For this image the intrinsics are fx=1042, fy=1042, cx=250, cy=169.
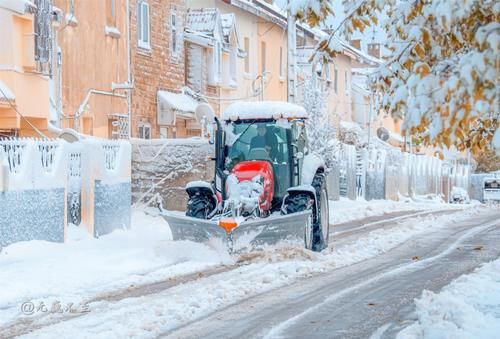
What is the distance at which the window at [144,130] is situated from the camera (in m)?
28.6

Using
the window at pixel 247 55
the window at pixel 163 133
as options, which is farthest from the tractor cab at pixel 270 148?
the window at pixel 247 55

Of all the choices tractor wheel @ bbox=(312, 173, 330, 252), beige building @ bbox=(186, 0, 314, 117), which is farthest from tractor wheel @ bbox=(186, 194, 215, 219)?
beige building @ bbox=(186, 0, 314, 117)

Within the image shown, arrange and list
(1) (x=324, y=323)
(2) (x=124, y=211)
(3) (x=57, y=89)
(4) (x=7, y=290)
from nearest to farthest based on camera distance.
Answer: (1) (x=324, y=323), (4) (x=7, y=290), (2) (x=124, y=211), (3) (x=57, y=89)

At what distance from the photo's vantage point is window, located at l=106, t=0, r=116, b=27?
2608 cm

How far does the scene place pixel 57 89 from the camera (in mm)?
23125

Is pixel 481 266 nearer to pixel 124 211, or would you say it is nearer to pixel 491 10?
pixel 124 211

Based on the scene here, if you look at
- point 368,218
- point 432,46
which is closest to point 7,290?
point 432,46

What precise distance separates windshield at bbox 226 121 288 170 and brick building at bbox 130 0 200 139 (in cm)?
1115

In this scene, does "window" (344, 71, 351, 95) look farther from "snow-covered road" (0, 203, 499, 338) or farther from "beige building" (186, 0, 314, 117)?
"snow-covered road" (0, 203, 499, 338)

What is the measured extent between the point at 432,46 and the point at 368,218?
842 inches

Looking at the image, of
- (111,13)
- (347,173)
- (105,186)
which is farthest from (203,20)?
(105,186)

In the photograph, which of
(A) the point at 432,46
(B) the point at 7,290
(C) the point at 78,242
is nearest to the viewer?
(A) the point at 432,46

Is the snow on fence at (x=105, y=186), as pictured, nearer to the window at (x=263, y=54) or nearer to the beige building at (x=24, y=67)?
the beige building at (x=24, y=67)

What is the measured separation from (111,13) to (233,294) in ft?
51.7
